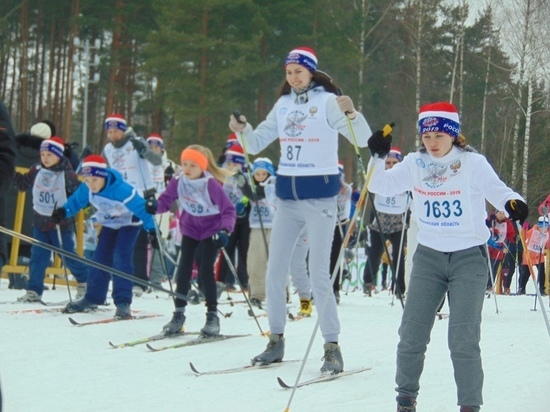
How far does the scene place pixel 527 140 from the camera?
1152cm

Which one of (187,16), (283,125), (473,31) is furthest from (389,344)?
(187,16)

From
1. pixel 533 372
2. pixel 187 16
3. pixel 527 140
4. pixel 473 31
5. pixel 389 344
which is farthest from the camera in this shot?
pixel 187 16

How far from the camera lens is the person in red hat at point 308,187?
205 inches

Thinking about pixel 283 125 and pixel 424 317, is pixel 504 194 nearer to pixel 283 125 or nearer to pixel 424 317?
pixel 424 317

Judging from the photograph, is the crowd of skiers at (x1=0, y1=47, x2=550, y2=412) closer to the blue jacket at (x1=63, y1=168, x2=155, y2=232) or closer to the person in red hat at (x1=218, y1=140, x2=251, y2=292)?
the blue jacket at (x1=63, y1=168, x2=155, y2=232)

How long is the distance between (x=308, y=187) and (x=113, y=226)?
316 centimetres

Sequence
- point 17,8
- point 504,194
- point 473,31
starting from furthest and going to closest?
point 17,8 → point 473,31 → point 504,194

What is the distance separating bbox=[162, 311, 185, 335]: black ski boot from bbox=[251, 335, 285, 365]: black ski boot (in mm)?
1351

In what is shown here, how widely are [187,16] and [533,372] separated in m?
22.2

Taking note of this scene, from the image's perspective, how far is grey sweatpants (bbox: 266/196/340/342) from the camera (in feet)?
17.0

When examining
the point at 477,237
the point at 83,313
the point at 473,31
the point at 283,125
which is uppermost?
the point at 473,31

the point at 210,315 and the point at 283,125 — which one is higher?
the point at 283,125

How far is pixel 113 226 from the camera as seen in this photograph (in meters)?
7.89

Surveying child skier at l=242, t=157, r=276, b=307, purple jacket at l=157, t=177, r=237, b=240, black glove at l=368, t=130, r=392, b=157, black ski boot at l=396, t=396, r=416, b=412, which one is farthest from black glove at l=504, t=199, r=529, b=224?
child skier at l=242, t=157, r=276, b=307
